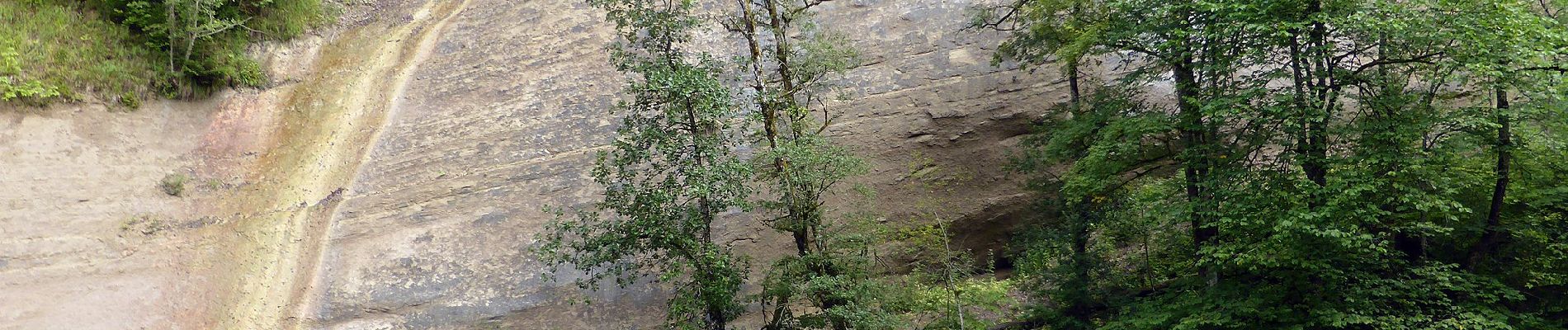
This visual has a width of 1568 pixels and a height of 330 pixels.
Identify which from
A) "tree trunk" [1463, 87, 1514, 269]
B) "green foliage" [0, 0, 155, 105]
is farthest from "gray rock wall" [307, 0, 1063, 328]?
"tree trunk" [1463, 87, 1514, 269]

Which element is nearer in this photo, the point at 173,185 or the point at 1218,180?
the point at 1218,180

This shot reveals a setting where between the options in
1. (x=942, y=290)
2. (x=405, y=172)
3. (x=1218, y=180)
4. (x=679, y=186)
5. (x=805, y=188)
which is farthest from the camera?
(x=405, y=172)

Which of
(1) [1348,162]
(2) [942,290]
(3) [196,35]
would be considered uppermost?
(1) [1348,162]

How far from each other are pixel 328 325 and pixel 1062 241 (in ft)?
33.9

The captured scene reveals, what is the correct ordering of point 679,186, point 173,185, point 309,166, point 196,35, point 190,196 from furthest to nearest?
point 196,35, point 309,166, point 190,196, point 173,185, point 679,186

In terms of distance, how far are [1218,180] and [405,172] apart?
466 inches

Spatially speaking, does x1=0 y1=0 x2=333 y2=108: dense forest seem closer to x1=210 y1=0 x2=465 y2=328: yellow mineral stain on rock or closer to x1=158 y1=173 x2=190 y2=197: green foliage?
x1=210 y1=0 x2=465 y2=328: yellow mineral stain on rock

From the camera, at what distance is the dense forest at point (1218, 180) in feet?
34.9

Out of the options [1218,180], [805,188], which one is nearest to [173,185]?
[805,188]

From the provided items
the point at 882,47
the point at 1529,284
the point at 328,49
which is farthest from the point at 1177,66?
the point at 328,49

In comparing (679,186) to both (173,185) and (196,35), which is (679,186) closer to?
(173,185)

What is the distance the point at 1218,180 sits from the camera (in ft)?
38.1

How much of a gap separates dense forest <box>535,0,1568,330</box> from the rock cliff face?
1952 mm

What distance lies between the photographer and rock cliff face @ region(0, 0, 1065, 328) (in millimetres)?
14883
